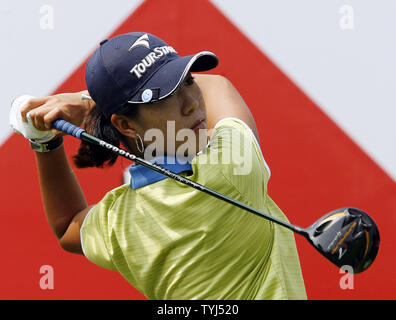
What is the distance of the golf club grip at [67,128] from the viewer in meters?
1.07

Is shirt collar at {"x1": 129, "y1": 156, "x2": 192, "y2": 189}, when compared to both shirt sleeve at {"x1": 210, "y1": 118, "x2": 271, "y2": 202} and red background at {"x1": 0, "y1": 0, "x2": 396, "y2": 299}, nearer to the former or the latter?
shirt sleeve at {"x1": 210, "y1": 118, "x2": 271, "y2": 202}

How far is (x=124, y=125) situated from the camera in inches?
42.3

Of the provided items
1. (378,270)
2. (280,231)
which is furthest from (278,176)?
(280,231)

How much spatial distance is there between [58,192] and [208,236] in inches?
15.2

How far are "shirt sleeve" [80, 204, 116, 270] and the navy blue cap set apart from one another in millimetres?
216

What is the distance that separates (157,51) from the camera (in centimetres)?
104

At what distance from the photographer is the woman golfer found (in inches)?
39.4

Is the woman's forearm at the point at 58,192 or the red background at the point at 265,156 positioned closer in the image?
the woman's forearm at the point at 58,192

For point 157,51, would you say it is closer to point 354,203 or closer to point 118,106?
point 118,106

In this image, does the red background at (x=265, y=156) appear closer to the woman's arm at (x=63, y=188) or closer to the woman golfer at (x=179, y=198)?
the woman's arm at (x=63, y=188)

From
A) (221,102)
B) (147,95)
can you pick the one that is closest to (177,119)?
(147,95)

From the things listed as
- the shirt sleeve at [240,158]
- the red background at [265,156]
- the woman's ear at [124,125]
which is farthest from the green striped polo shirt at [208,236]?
the red background at [265,156]

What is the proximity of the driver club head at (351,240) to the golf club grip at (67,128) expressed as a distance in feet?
1.56

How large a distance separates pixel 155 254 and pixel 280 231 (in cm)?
24
